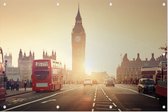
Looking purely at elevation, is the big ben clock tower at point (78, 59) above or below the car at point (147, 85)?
above

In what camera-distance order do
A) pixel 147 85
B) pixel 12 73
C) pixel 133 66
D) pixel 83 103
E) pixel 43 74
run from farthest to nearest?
1. pixel 133 66
2. pixel 12 73
3. pixel 43 74
4. pixel 147 85
5. pixel 83 103

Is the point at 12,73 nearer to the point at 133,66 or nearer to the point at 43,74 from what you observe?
the point at 133,66

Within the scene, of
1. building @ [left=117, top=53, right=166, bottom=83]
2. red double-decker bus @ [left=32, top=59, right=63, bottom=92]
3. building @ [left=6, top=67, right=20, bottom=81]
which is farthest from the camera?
building @ [left=6, top=67, right=20, bottom=81]

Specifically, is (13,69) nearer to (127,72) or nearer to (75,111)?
(127,72)

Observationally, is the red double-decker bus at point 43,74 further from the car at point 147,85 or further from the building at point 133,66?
the building at point 133,66

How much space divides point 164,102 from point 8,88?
4052cm

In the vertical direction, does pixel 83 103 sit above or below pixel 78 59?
below

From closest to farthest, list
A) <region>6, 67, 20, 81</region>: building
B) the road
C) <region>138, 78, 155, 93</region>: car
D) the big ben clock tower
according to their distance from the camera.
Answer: the road
<region>138, 78, 155, 93</region>: car
the big ben clock tower
<region>6, 67, 20, 81</region>: building

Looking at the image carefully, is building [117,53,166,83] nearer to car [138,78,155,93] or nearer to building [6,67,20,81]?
building [6,67,20,81]

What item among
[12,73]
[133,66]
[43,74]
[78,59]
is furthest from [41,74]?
[133,66]

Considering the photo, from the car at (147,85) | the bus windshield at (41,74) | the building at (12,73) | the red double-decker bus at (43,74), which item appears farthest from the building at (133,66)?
the bus windshield at (41,74)

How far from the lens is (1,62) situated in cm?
2306

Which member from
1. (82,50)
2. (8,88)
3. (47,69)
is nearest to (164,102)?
(47,69)

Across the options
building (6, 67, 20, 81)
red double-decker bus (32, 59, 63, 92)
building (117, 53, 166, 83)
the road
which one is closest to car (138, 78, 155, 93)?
the road
